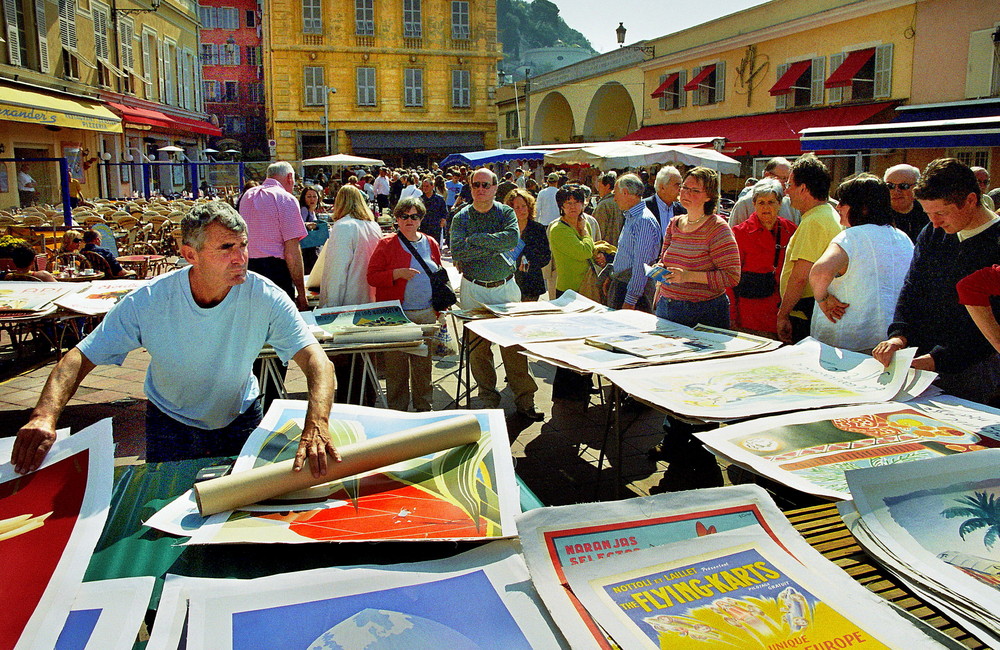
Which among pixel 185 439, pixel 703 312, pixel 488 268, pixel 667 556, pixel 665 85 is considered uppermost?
pixel 665 85

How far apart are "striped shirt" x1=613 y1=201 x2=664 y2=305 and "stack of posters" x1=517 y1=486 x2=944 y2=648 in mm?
3505

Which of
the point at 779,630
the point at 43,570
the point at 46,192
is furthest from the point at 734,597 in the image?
the point at 46,192

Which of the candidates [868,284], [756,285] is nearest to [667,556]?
[868,284]

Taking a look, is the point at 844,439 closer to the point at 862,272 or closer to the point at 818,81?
the point at 862,272

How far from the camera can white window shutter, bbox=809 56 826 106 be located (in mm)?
19656

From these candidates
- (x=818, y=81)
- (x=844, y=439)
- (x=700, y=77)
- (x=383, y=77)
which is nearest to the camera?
(x=844, y=439)

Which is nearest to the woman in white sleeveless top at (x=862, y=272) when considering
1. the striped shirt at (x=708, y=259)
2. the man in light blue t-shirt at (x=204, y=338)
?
the striped shirt at (x=708, y=259)

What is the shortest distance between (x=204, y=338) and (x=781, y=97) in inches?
852

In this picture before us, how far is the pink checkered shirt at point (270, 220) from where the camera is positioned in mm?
5254

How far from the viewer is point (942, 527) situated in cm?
151

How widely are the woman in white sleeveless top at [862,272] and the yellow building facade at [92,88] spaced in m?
14.2

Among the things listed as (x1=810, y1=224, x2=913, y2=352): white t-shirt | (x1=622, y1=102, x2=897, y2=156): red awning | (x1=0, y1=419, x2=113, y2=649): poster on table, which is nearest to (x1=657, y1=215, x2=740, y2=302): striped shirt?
(x1=810, y1=224, x2=913, y2=352): white t-shirt

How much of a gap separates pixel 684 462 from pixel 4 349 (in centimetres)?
626

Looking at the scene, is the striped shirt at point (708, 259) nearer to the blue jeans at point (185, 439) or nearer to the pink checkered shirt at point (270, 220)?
the blue jeans at point (185, 439)
